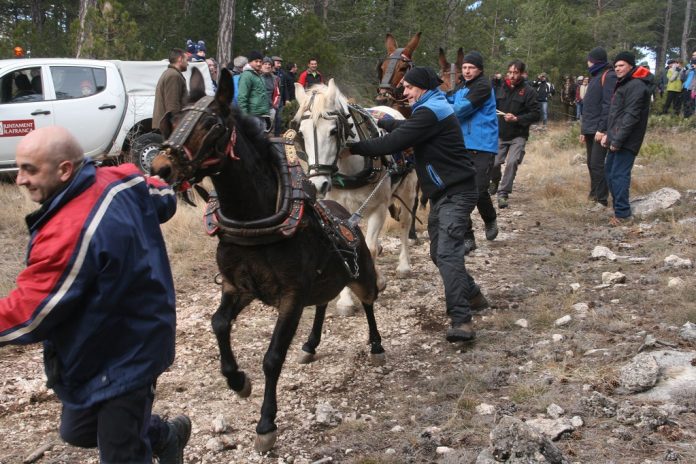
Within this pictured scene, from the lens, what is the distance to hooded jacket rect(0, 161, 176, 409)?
92.5 inches

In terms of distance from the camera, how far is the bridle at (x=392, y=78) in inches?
324

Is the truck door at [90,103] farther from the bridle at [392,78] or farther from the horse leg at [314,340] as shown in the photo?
the horse leg at [314,340]

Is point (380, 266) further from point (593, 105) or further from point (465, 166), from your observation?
point (593, 105)

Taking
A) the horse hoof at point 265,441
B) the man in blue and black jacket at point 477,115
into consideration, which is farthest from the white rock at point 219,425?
the man in blue and black jacket at point 477,115

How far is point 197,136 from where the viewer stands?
326 centimetres

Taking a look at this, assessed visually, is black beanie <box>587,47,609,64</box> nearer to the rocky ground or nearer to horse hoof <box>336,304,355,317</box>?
the rocky ground

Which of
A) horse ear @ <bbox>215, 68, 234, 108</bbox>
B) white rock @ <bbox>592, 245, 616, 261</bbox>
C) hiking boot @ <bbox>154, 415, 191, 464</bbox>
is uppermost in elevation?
horse ear @ <bbox>215, 68, 234, 108</bbox>

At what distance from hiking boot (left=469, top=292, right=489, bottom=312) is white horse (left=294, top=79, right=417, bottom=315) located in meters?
0.97

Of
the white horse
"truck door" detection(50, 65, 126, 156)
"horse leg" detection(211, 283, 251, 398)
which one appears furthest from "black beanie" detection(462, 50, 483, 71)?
"truck door" detection(50, 65, 126, 156)

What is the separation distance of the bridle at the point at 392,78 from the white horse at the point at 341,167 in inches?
50.8

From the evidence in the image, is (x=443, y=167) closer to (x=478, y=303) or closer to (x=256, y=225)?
(x=478, y=303)

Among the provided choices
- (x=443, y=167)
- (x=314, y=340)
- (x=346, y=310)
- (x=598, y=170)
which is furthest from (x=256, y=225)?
(x=598, y=170)

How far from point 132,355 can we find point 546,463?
1.96 metres

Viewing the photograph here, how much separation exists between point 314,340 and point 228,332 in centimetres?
125
